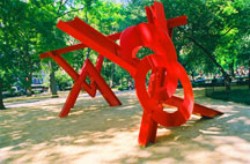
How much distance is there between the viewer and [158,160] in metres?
5.01

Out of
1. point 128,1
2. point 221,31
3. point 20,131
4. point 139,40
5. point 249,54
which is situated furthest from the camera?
point 128,1

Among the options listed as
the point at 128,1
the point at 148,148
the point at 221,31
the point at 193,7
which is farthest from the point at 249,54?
the point at 148,148

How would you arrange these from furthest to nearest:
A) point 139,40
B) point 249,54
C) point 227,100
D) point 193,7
A: point 249,54 < point 193,7 < point 227,100 < point 139,40

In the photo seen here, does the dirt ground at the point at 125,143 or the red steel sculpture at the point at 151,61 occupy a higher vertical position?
the red steel sculpture at the point at 151,61

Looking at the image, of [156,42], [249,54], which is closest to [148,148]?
[156,42]

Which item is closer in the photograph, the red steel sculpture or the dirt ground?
the dirt ground

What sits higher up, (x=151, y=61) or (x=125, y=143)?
(x=151, y=61)

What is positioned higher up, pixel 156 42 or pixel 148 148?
pixel 156 42

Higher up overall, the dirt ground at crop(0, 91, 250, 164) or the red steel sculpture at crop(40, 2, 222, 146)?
the red steel sculpture at crop(40, 2, 222, 146)

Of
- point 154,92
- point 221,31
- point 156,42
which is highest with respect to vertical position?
point 221,31

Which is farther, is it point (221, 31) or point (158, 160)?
point (221, 31)

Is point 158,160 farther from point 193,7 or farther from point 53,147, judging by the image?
point 193,7

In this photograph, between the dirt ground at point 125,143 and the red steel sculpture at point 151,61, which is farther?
the red steel sculpture at point 151,61

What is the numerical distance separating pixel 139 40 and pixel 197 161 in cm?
294
